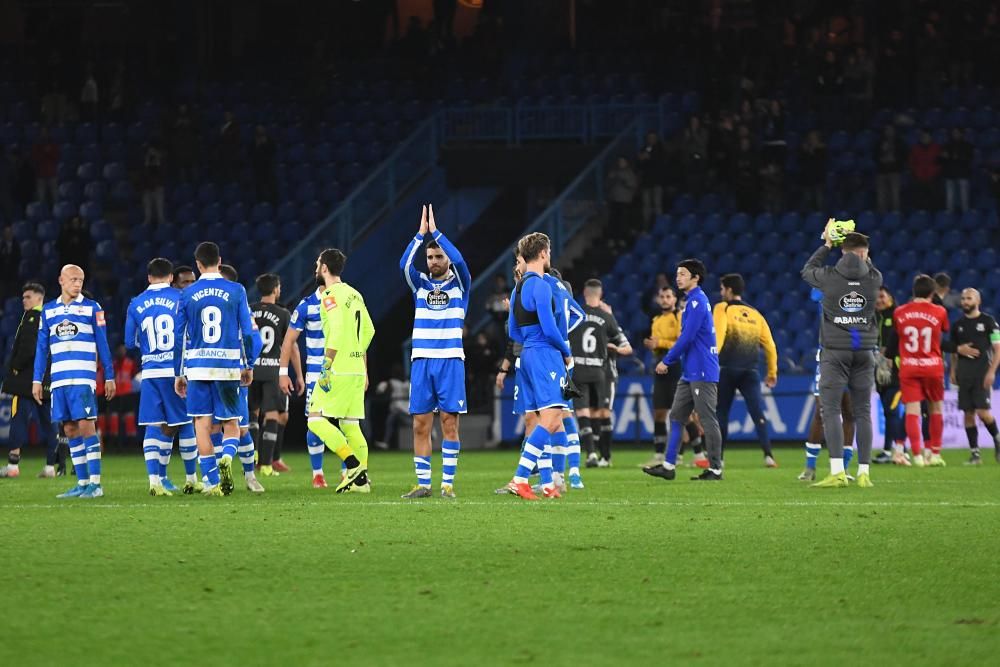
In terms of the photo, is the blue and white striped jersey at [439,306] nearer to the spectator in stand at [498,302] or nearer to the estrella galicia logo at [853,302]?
the estrella galicia logo at [853,302]

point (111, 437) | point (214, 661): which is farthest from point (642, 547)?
point (111, 437)

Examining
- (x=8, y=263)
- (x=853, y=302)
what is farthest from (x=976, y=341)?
(x=8, y=263)

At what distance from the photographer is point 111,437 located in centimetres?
2836

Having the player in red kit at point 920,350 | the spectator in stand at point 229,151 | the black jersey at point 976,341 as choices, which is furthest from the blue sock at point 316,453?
the spectator in stand at point 229,151

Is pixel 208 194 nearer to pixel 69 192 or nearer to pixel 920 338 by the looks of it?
pixel 69 192

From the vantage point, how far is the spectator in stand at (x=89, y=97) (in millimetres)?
35250

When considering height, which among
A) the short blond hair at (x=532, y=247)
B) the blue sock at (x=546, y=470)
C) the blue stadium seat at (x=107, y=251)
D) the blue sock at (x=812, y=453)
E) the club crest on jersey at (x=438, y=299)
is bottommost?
the blue sock at (x=812, y=453)

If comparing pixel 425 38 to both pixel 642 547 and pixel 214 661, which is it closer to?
pixel 642 547

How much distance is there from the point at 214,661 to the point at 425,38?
30.3m

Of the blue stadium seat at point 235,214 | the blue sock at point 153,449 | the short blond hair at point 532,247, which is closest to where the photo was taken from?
the short blond hair at point 532,247

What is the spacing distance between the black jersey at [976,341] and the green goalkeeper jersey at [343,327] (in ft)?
33.3

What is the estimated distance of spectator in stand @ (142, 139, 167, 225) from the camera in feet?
108

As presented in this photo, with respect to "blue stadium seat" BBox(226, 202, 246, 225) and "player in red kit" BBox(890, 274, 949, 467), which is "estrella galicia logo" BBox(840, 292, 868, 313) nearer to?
"player in red kit" BBox(890, 274, 949, 467)

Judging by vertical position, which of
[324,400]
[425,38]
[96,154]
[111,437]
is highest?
[425,38]
